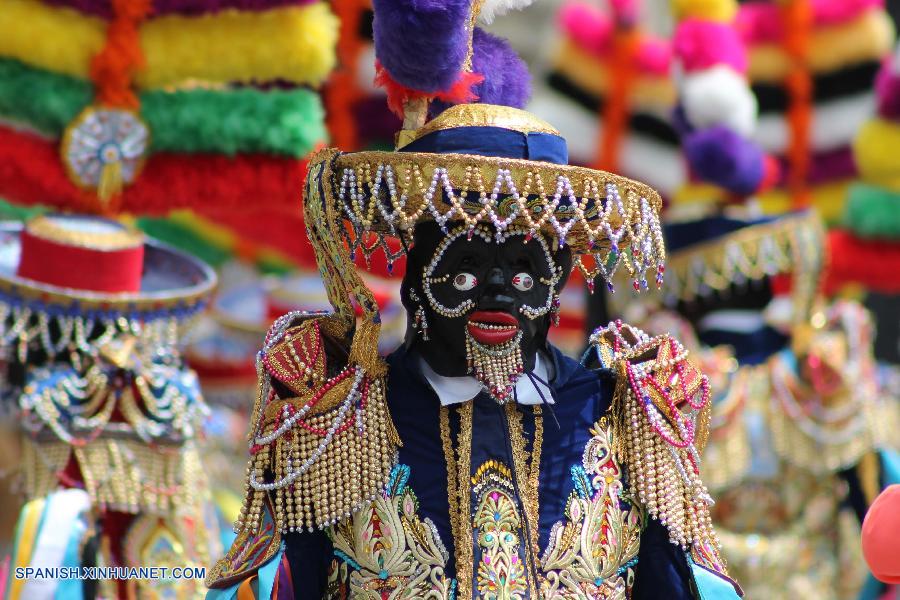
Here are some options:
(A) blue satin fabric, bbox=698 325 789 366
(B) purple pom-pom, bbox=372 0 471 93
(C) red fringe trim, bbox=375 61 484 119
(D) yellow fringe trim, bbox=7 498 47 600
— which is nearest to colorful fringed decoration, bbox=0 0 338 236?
(D) yellow fringe trim, bbox=7 498 47 600

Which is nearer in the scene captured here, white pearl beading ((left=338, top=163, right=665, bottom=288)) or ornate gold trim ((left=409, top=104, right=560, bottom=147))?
white pearl beading ((left=338, top=163, right=665, bottom=288))

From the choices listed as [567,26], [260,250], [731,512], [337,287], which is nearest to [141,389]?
[337,287]

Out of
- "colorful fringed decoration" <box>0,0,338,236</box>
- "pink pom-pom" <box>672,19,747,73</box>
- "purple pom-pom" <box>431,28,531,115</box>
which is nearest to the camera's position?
"purple pom-pom" <box>431,28,531,115</box>

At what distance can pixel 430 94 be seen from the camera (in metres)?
3.36

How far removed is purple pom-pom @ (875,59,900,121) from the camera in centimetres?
718

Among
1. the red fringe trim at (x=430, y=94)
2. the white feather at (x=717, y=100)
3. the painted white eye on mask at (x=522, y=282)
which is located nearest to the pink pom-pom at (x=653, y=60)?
the white feather at (x=717, y=100)

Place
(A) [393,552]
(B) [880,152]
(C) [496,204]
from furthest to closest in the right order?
(B) [880,152] < (A) [393,552] < (C) [496,204]

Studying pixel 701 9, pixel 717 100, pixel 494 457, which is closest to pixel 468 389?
pixel 494 457

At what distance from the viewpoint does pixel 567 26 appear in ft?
27.8

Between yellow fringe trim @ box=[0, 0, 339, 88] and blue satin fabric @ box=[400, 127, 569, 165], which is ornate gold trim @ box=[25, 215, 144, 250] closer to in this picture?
yellow fringe trim @ box=[0, 0, 339, 88]

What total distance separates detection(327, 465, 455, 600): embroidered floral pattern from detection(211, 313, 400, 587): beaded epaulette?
4 centimetres

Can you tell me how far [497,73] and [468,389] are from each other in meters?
0.76

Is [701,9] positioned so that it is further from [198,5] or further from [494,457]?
[494,457]

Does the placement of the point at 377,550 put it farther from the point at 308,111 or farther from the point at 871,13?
the point at 871,13
